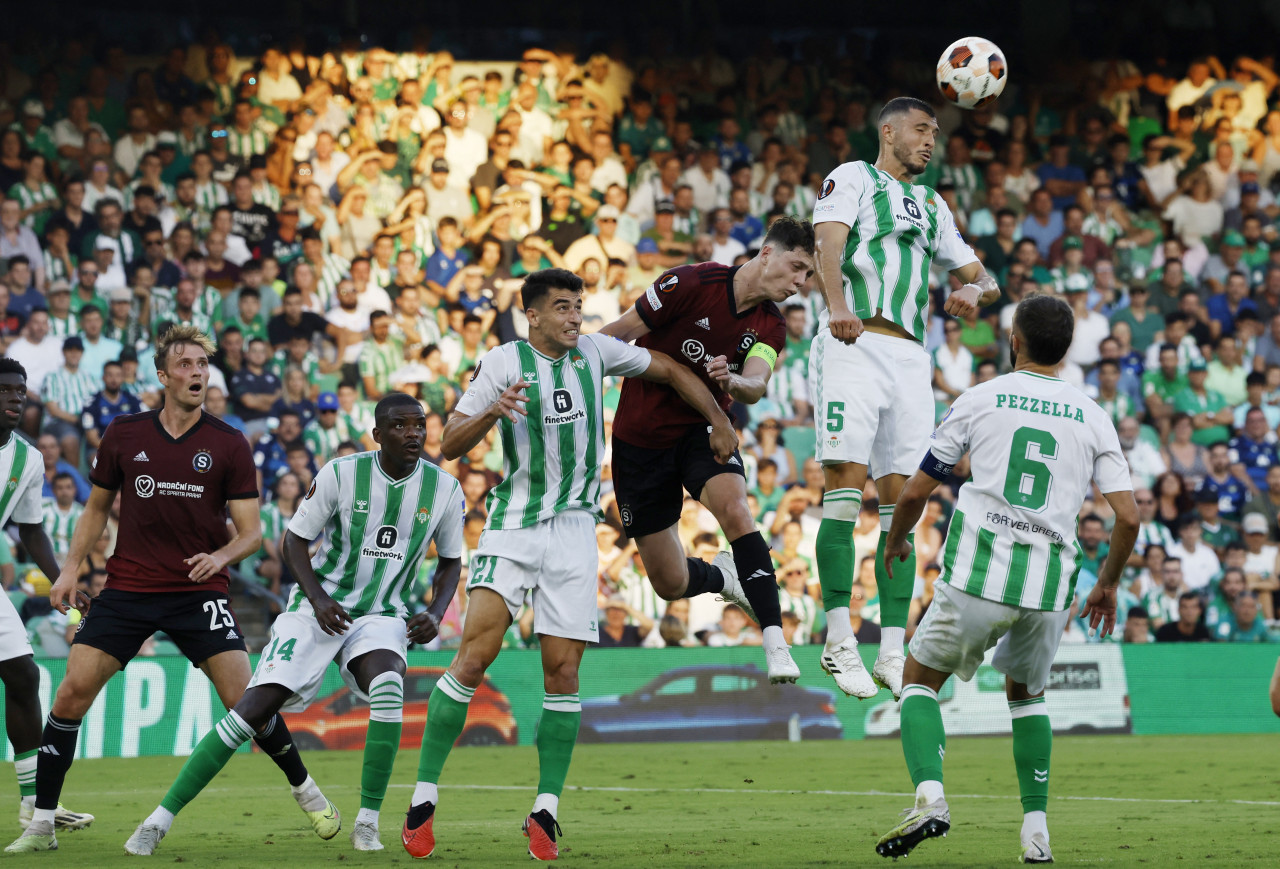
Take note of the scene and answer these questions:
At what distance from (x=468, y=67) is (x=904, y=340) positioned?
45.1ft

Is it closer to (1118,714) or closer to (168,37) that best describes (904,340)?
(1118,714)

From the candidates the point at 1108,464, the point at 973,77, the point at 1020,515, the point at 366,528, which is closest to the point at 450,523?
the point at 366,528

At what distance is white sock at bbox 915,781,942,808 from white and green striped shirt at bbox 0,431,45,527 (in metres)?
5.21

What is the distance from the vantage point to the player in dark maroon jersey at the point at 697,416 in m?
8.36

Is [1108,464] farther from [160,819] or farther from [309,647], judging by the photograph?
[160,819]

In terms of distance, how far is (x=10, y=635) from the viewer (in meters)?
8.30

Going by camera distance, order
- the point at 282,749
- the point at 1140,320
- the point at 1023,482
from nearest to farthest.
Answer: the point at 1023,482, the point at 282,749, the point at 1140,320

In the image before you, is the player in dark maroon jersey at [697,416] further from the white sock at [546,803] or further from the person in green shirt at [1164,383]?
the person in green shirt at [1164,383]

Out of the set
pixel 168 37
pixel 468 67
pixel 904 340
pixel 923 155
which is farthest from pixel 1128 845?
pixel 168 37

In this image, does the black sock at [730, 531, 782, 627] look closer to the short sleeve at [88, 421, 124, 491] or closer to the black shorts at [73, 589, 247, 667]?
the black shorts at [73, 589, 247, 667]

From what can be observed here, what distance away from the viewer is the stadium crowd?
16031 mm

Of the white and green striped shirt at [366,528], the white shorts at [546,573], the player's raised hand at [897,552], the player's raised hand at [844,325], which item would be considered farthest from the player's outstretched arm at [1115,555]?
the white and green striped shirt at [366,528]

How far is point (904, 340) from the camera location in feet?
27.5

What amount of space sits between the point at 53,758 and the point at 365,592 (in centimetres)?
184
